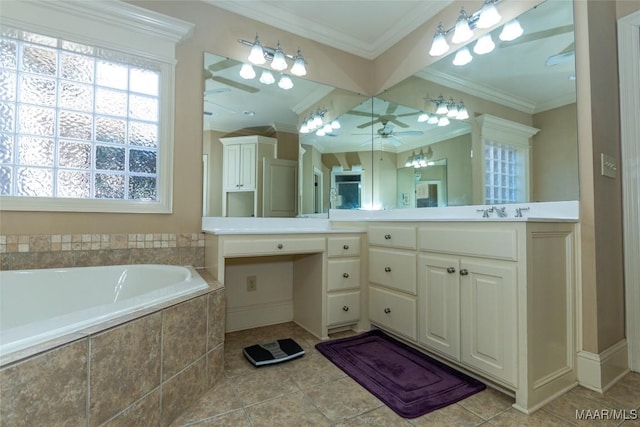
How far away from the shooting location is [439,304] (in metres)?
1.68

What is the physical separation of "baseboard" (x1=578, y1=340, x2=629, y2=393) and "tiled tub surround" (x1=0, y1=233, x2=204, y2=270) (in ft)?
7.42

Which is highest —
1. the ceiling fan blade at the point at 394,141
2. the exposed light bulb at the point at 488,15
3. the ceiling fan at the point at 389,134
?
the exposed light bulb at the point at 488,15

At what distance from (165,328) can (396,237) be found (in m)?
1.42

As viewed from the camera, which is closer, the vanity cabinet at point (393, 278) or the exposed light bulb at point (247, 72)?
the vanity cabinet at point (393, 278)

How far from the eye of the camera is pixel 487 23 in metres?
1.85

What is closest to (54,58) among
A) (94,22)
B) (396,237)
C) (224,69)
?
(94,22)

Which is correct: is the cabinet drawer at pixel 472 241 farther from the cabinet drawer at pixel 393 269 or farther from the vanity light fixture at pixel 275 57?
the vanity light fixture at pixel 275 57

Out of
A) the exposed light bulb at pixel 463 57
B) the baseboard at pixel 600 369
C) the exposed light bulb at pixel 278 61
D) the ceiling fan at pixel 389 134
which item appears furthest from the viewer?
the ceiling fan at pixel 389 134

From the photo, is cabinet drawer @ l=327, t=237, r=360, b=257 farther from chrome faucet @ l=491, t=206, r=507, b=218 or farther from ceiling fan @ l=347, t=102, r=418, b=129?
ceiling fan @ l=347, t=102, r=418, b=129

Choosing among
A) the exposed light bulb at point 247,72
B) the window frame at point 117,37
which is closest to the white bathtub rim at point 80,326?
the window frame at point 117,37

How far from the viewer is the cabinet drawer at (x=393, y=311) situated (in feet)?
6.11

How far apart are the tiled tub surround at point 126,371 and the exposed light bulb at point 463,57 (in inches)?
86.9

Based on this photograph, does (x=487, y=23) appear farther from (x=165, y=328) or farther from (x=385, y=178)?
(x=165, y=328)

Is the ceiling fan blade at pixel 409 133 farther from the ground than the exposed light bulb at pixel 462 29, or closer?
closer
